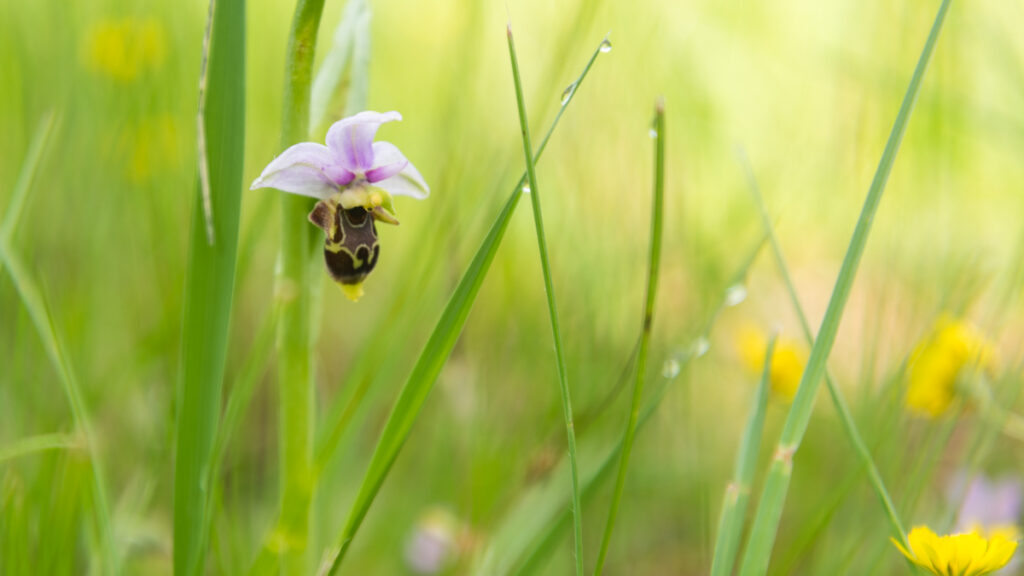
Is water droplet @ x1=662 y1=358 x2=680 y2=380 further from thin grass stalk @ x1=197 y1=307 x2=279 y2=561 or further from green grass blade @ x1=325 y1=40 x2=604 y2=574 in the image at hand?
thin grass stalk @ x1=197 y1=307 x2=279 y2=561

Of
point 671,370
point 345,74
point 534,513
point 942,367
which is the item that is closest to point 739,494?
point 671,370

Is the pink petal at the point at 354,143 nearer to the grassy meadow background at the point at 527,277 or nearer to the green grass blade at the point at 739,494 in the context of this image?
the grassy meadow background at the point at 527,277

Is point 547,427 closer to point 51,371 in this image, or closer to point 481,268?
point 481,268

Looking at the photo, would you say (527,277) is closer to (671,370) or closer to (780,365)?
(780,365)

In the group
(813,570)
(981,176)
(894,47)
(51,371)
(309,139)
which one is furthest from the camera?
(981,176)

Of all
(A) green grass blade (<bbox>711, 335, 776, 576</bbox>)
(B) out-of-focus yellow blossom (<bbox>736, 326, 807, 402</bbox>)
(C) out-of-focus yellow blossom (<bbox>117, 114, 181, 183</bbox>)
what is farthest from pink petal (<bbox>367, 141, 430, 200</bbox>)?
(C) out-of-focus yellow blossom (<bbox>117, 114, 181, 183</bbox>)

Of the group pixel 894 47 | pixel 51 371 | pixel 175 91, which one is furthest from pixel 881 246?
pixel 51 371

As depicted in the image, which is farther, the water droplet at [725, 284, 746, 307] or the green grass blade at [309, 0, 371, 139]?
the water droplet at [725, 284, 746, 307]
